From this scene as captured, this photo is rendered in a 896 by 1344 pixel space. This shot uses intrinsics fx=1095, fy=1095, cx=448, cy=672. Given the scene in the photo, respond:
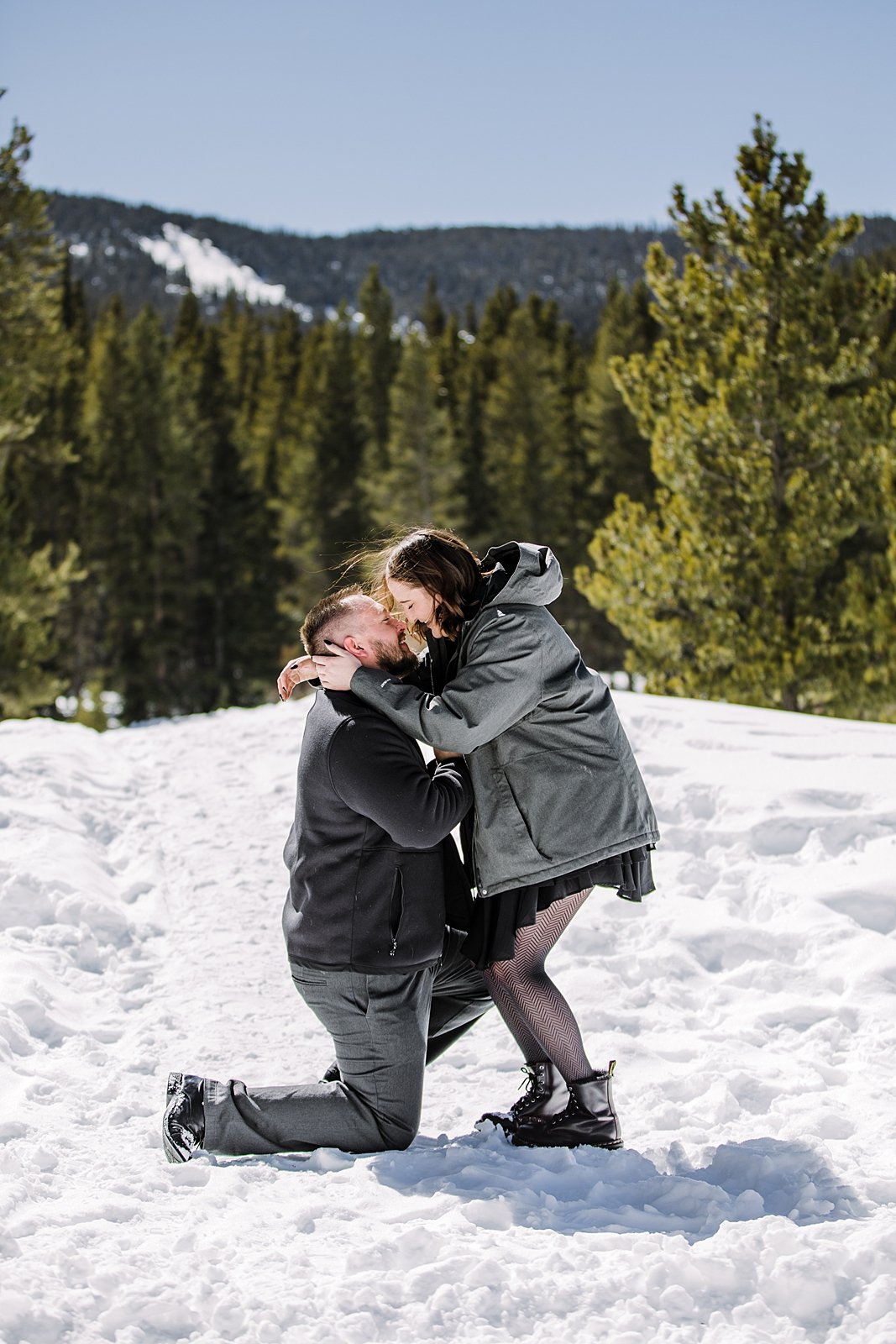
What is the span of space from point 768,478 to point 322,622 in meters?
9.76

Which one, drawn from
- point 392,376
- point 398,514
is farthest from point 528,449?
point 392,376

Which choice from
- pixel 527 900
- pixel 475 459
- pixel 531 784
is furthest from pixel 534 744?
pixel 475 459

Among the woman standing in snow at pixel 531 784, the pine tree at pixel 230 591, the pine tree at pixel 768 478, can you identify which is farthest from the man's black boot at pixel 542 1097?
the pine tree at pixel 230 591

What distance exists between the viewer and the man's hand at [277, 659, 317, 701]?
3.17 meters

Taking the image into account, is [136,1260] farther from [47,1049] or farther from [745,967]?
[745,967]

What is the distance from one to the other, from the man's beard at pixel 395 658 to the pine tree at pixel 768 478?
8.96 m

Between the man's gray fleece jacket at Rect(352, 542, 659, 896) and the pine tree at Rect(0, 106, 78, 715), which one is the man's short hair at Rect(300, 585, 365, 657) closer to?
the man's gray fleece jacket at Rect(352, 542, 659, 896)

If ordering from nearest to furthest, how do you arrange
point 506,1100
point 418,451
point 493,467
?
point 506,1100 < point 418,451 < point 493,467

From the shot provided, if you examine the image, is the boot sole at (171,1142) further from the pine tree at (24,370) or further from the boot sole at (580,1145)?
the pine tree at (24,370)

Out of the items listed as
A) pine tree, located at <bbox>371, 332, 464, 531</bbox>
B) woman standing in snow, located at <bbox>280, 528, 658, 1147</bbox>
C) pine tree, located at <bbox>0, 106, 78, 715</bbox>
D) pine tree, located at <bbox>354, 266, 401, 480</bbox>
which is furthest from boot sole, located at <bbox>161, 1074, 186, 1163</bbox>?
pine tree, located at <bbox>354, 266, 401, 480</bbox>

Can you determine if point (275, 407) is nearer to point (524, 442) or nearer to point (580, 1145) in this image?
point (524, 442)

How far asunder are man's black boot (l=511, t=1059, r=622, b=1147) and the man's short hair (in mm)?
1463

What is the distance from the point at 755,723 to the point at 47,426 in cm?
2528

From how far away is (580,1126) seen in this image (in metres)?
3.12
